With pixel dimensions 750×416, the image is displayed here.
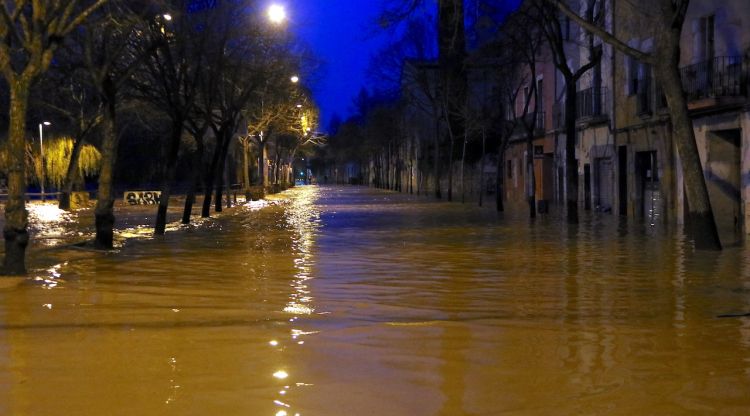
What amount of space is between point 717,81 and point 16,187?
55.5ft

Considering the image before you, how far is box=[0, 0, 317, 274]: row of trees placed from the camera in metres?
13.7

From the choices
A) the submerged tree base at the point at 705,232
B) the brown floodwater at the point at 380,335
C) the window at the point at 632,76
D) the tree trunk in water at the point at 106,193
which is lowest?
the brown floodwater at the point at 380,335

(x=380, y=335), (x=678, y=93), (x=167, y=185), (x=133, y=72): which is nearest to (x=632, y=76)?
(x=678, y=93)

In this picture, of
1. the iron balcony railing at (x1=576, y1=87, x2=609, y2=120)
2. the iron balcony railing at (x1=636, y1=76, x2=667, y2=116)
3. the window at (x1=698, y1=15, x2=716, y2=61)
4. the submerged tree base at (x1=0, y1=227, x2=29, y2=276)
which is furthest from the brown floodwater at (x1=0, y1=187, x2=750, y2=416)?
the iron balcony railing at (x1=576, y1=87, x2=609, y2=120)

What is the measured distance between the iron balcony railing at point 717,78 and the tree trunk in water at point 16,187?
16.1 meters

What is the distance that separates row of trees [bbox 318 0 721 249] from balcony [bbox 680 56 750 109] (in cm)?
201

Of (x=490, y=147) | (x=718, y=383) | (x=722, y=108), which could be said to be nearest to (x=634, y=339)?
(x=718, y=383)

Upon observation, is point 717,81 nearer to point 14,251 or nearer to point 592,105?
point 592,105

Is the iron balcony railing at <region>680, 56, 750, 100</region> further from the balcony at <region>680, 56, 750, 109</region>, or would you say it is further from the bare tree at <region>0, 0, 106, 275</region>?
the bare tree at <region>0, 0, 106, 275</region>

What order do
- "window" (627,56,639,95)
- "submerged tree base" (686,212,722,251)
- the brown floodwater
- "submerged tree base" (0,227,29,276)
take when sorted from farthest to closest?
1. "window" (627,56,639,95)
2. "submerged tree base" (686,212,722,251)
3. "submerged tree base" (0,227,29,276)
4. the brown floodwater

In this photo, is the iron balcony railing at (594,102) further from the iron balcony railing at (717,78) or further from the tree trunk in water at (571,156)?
the iron balcony railing at (717,78)

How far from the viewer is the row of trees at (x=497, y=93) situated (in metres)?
16.5

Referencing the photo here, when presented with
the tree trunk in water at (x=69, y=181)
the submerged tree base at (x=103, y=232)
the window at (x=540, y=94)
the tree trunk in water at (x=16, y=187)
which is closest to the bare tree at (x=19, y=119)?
the tree trunk in water at (x=16, y=187)

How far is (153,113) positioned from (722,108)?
29600mm
